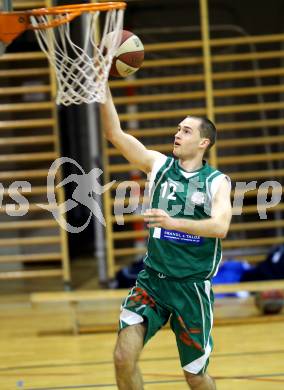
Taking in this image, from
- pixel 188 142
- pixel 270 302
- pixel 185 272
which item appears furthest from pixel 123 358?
pixel 270 302

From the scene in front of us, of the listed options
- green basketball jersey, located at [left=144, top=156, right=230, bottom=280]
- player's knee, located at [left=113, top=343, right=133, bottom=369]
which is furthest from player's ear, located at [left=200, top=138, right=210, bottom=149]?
player's knee, located at [left=113, top=343, right=133, bottom=369]

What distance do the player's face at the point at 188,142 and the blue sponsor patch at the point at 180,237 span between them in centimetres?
49

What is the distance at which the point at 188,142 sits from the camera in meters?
5.19

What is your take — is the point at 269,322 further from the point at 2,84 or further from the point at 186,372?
the point at 2,84

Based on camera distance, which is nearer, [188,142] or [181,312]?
[181,312]

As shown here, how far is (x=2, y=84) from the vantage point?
1103cm

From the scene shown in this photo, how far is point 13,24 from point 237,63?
6663mm

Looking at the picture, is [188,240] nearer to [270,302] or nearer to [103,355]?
[103,355]

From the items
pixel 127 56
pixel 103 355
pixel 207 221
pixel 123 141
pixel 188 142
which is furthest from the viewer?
pixel 103 355

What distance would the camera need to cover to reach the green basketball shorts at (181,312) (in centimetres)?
498

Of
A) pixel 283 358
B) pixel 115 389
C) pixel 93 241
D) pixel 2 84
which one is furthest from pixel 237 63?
pixel 115 389

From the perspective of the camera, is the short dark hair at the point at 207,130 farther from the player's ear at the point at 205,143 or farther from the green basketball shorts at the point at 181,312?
the green basketball shorts at the point at 181,312

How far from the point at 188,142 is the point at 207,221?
2.25 feet

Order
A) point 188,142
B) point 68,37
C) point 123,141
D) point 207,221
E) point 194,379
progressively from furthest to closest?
point 68,37
point 123,141
point 188,142
point 194,379
point 207,221
